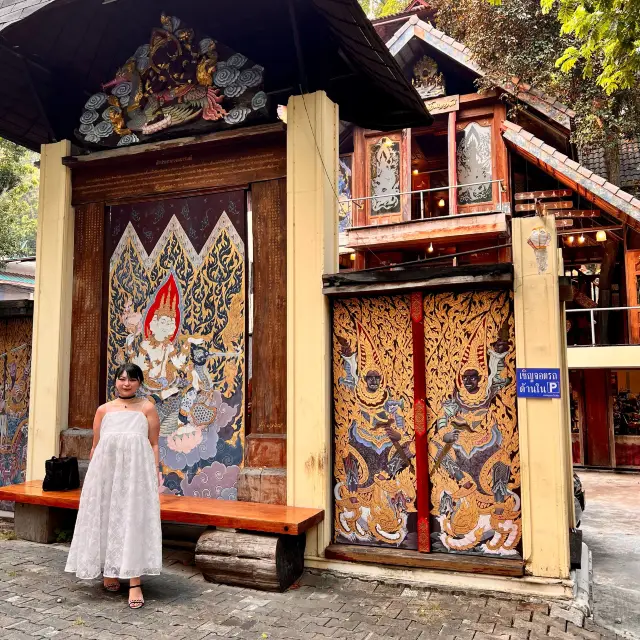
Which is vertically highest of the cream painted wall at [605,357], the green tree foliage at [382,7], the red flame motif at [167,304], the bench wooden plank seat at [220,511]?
the green tree foliage at [382,7]

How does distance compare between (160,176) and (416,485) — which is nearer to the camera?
(416,485)

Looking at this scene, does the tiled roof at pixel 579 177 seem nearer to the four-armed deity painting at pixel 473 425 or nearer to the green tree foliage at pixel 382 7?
the four-armed deity painting at pixel 473 425

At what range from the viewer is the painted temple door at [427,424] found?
487 cm

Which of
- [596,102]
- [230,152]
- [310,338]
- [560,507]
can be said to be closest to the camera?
[560,507]

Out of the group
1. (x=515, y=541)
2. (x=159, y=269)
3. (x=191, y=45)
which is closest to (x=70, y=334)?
(x=159, y=269)

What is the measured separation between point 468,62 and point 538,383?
36.9 feet

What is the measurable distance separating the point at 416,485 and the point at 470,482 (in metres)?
0.47

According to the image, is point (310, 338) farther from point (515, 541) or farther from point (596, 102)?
point (596, 102)

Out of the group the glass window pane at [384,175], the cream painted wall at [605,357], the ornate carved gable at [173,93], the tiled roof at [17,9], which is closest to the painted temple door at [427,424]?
the ornate carved gable at [173,93]

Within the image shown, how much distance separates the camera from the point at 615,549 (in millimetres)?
6578

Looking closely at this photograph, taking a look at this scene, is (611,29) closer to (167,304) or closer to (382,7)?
(167,304)

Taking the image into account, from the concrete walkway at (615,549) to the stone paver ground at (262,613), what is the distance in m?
0.53

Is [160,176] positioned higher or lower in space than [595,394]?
higher

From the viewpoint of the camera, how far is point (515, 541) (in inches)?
187
